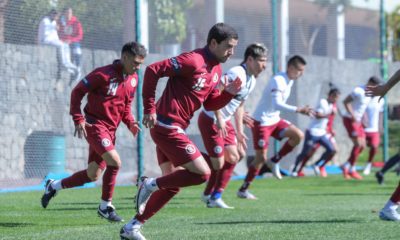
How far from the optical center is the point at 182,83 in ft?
25.9

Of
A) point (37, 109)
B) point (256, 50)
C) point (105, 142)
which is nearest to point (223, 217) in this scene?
point (105, 142)

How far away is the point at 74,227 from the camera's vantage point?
29.0ft

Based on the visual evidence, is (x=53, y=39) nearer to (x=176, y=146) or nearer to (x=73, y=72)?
(x=73, y=72)

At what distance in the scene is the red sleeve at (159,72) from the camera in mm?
7598

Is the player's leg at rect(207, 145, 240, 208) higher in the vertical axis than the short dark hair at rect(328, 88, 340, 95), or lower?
lower

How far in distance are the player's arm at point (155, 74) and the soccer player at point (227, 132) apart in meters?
2.91

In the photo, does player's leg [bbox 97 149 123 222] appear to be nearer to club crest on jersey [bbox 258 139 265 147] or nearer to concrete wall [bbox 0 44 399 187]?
club crest on jersey [bbox 258 139 265 147]

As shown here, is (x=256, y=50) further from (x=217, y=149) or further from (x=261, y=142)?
(x=261, y=142)

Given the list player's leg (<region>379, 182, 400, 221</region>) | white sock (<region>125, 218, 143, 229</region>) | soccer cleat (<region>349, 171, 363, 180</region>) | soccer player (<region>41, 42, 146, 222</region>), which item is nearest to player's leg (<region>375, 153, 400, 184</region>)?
soccer cleat (<region>349, 171, 363, 180</region>)

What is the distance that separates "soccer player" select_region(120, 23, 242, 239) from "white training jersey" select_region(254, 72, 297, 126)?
17.4 feet

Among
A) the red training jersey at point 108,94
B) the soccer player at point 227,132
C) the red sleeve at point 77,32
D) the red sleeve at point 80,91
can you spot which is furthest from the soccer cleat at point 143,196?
the red sleeve at point 77,32

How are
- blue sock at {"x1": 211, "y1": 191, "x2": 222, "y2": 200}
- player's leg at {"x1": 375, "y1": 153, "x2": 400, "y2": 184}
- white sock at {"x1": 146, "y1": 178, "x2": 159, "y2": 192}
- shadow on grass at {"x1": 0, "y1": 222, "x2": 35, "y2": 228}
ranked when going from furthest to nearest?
player's leg at {"x1": 375, "y1": 153, "x2": 400, "y2": 184} → blue sock at {"x1": 211, "y1": 191, "x2": 222, "y2": 200} → shadow on grass at {"x1": 0, "y1": 222, "x2": 35, "y2": 228} → white sock at {"x1": 146, "y1": 178, "x2": 159, "y2": 192}

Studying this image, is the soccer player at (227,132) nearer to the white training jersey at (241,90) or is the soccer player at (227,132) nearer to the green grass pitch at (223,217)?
the white training jersey at (241,90)

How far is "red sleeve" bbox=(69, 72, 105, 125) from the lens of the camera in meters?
9.11
